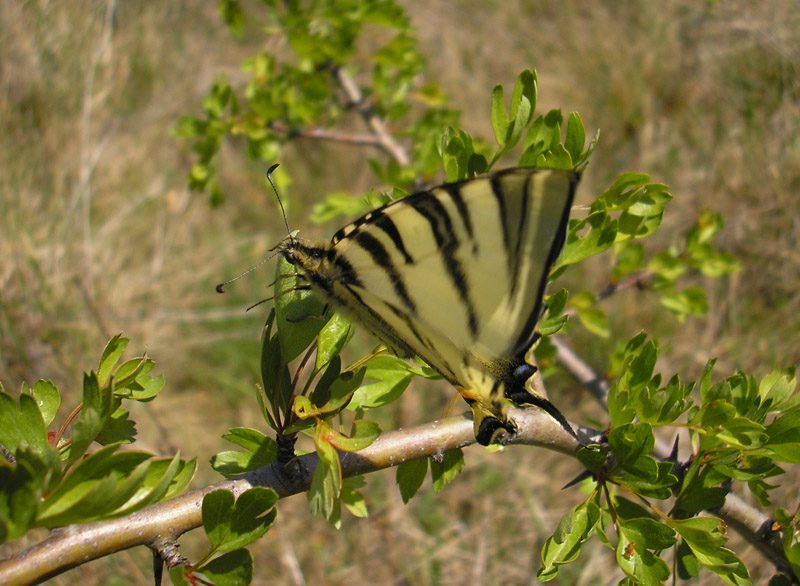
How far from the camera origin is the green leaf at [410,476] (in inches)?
50.7

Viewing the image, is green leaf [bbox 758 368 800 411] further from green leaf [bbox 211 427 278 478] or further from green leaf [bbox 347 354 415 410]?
green leaf [bbox 211 427 278 478]

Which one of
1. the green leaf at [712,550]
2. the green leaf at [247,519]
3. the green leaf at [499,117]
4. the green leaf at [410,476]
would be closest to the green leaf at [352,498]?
the green leaf at [410,476]

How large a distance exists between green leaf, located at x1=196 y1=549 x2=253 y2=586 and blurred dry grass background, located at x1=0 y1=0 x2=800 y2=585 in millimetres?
1979

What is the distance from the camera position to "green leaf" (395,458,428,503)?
1287mm

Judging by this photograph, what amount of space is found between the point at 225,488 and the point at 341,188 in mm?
4494

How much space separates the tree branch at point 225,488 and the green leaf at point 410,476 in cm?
10

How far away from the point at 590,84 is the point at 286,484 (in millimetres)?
4940

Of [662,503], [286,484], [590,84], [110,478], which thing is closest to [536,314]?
[286,484]

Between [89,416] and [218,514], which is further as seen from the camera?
[218,514]

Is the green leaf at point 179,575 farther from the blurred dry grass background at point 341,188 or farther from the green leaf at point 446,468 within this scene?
the blurred dry grass background at point 341,188

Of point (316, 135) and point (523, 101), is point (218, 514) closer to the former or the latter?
point (523, 101)

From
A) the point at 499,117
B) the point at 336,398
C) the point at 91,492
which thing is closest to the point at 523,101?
the point at 499,117

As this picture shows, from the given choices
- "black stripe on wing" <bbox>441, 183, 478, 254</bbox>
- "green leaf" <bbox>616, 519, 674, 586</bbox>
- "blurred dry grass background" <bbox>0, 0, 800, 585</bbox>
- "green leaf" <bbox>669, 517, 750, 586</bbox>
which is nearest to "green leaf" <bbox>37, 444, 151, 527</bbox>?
"black stripe on wing" <bbox>441, 183, 478, 254</bbox>

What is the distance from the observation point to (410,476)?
129 centimetres
